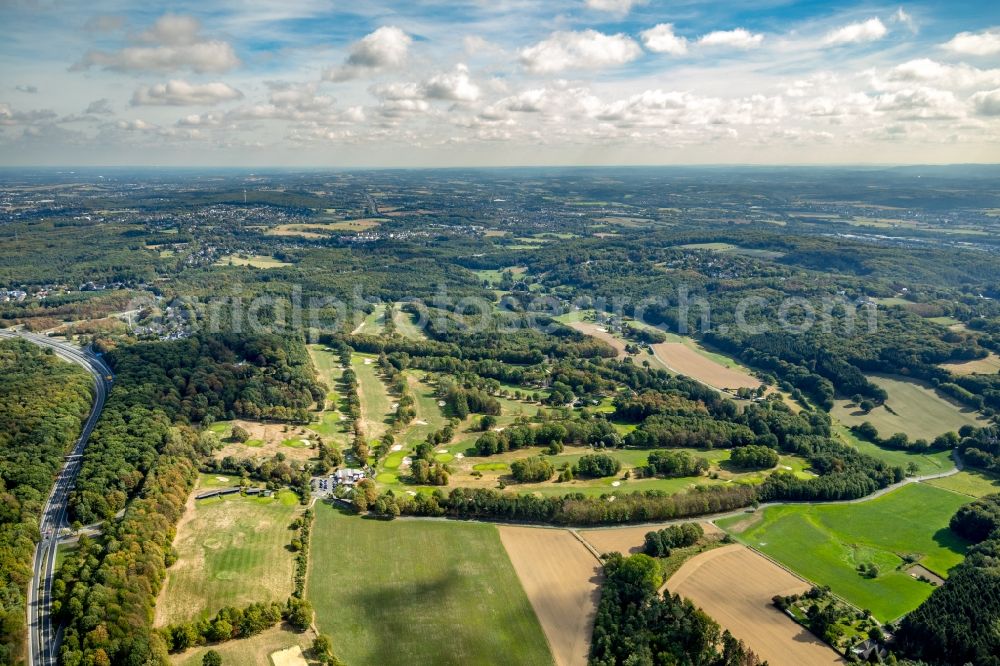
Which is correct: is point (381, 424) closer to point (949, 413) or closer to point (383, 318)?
point (383, 318)

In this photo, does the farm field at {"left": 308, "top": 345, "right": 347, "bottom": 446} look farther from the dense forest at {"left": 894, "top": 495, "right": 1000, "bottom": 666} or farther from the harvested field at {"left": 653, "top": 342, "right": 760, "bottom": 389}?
the dense forest at {"left": 894, "top": 495, "right": 1000, "bottom": 666}

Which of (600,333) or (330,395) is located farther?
(600,333)

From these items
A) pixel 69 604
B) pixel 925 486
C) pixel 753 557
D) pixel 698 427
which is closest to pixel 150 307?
pixel 69 604

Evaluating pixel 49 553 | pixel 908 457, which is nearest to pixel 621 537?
pixel 908 457

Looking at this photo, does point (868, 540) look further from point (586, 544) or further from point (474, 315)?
point (474, 315)

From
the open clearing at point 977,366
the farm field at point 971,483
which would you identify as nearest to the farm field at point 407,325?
the farm field at point 971,483

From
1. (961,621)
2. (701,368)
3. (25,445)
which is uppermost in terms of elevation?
(25,445)
